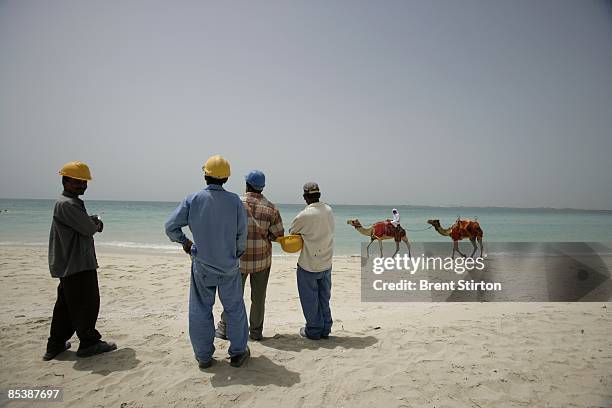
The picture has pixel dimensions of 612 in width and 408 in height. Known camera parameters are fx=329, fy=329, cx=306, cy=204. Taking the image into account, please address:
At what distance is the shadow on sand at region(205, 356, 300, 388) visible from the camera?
3103mm

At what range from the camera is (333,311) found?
617 centimetres

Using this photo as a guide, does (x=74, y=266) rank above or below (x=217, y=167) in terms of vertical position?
below

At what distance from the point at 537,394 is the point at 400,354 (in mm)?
1278

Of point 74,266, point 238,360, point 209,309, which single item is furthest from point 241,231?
point 74,266

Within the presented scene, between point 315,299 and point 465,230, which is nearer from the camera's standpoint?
point 315,299

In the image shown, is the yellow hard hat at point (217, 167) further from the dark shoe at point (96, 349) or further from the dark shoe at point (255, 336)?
the dark shoe at point (96, 349)

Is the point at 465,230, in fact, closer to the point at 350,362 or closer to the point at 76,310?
the point at 350,362

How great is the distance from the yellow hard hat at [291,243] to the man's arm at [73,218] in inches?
79.6

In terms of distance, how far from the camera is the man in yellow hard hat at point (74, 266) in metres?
3.41

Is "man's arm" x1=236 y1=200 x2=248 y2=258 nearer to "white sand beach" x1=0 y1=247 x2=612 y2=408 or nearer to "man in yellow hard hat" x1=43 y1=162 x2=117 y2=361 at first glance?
"white sand beach" x1=0 y1=247 x2=612 y2=408

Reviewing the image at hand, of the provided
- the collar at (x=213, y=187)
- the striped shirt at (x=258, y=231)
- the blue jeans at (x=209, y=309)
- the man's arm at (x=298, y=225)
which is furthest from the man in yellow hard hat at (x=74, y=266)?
the man's arm at (x=298, y=225)

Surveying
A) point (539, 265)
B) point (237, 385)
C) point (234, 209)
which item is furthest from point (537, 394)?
point (539, 265)

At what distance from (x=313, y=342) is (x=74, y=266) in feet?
9.37

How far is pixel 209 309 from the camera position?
131 inches
